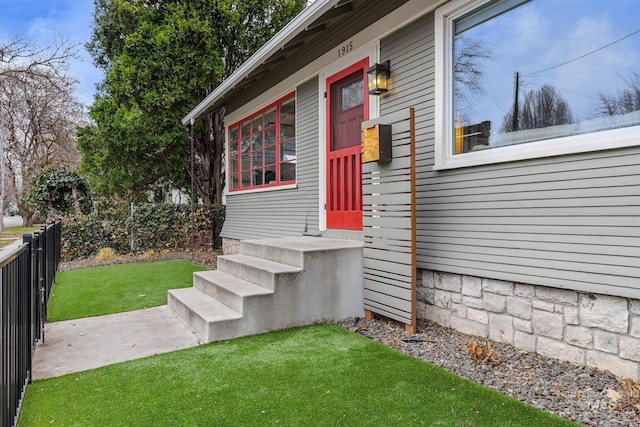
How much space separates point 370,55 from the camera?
4.34m

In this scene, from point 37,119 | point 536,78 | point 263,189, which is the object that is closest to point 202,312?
point 536,78

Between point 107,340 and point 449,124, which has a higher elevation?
point 449,124

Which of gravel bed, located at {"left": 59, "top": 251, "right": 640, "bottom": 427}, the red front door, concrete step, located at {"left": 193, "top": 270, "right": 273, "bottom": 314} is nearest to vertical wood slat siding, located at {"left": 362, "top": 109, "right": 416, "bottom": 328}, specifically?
gravel bed, located at {"left": 59, "top": 251, "right": 640, "bottom": 427}

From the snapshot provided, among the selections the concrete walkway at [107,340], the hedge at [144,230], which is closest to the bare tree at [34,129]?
the hedge at [144,230]

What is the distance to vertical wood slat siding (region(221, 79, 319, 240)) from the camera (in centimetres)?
534

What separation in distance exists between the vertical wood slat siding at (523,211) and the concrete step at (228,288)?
1580mm

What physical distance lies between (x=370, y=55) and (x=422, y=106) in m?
1.08

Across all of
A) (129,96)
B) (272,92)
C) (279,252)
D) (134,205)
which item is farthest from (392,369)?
(129,96)

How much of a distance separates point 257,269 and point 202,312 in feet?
2.06

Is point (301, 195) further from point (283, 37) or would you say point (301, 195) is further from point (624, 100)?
point (624, 100)

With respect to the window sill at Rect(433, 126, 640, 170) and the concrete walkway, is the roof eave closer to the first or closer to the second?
the window sill at Rect(433, 126, 640, 170)

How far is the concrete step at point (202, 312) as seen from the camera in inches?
128

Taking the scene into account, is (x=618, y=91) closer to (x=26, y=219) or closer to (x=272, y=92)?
(x=272, y=92)

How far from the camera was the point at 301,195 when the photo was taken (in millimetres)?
5617
